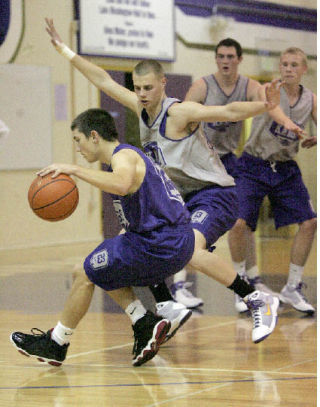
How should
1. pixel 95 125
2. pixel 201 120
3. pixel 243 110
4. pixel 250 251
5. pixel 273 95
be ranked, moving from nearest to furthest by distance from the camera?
pixel 95 125
pixel 273 95
pixel 243 110
pixel 201 120
pixel 250 251

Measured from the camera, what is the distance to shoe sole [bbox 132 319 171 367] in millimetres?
4023

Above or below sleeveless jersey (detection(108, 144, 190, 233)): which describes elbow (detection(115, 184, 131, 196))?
above

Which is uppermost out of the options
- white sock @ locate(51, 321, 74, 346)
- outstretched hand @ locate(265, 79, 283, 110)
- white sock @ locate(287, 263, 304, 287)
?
outstretched hand @ locate(265, 79, 283, 110)

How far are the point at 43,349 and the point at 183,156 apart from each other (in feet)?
4.20

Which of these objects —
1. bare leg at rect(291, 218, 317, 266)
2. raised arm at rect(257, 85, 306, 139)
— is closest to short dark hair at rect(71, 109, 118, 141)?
raised arm at rect(257, 85, 306, 139)

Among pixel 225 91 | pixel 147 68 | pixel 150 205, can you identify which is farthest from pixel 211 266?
pixel 225 91

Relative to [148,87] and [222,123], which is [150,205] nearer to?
[148,87]

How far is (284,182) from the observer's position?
5.82 metres

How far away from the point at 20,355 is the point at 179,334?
3.21 ft

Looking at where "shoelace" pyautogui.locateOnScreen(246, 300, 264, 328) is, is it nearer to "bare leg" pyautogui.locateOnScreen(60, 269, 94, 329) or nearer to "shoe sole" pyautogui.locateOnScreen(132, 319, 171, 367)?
"shoe sole" pyautogui.locateOnScreen(132, 319, 171, 367)

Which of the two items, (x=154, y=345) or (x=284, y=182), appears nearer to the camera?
(x=154, y=345)

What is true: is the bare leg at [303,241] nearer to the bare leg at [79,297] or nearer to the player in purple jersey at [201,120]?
the player in purple jersey at [201,120]

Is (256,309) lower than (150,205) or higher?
lower

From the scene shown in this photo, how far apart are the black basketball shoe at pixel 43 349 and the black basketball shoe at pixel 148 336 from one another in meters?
0.34
